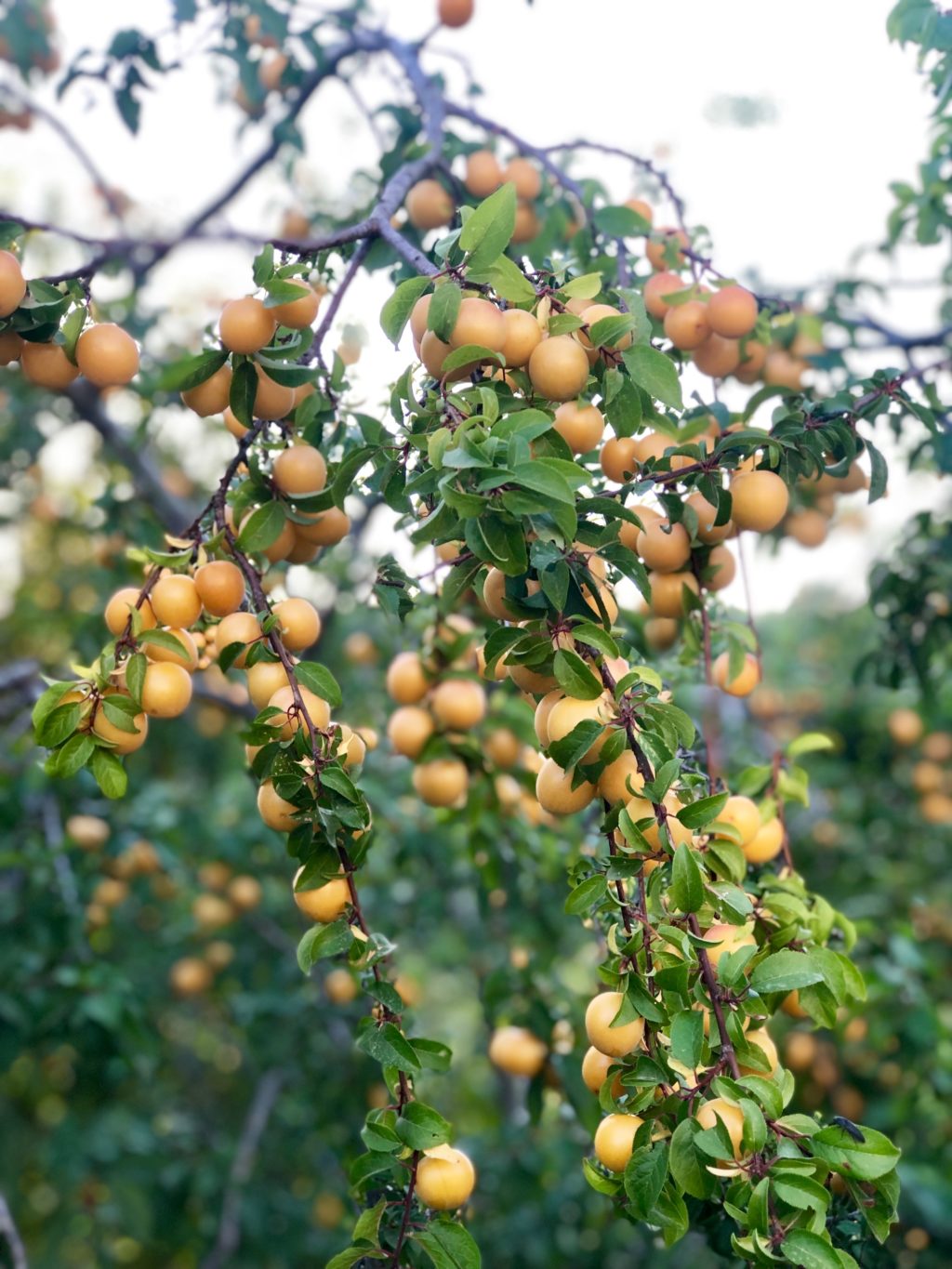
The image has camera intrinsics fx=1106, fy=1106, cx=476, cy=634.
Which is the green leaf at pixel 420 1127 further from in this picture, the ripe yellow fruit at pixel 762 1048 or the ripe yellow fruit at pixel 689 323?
the ripe yellow fruit at pixel 689 323

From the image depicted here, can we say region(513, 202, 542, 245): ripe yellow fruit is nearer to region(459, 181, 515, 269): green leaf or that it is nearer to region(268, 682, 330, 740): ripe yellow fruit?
region(459, 181, 515, 269): green leaf

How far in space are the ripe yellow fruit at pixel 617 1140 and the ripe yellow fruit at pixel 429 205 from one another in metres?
1.33

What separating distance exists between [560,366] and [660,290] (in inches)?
20.2

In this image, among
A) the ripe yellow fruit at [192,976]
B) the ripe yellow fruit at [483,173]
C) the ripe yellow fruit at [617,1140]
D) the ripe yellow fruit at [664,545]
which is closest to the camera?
the ripe yellow fruit at [617,1140]

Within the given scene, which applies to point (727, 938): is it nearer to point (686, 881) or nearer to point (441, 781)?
point (686, 881)

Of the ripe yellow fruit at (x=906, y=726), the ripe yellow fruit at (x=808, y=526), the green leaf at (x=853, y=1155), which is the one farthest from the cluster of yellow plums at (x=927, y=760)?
the green leaf at (x=853, y=1155)

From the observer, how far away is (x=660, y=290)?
4.63 feet

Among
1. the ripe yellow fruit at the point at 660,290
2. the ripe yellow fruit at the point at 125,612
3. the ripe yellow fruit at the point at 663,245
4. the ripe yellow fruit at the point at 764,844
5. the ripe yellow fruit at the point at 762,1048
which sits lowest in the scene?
the ripe yellow fruit at the point at 762,1048

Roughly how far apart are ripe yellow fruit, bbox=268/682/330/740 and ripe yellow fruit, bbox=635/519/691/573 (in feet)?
1.30

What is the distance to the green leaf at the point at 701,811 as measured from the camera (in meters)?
0.91

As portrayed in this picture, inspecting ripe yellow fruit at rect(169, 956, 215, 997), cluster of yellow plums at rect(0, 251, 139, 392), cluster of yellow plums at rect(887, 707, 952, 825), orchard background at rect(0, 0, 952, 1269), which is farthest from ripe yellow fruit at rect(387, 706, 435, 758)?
cluster of yellow plums at rect(887, 707, 952, 825)

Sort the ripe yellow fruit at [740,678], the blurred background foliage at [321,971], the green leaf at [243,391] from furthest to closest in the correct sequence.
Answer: the blurred background foliage at [321,971], the ripe yellow fruit at [740,678], the green leaf at [243,391]

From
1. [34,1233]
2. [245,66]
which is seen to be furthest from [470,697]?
[34,1233]

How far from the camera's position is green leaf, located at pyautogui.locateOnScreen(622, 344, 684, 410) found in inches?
39.7
